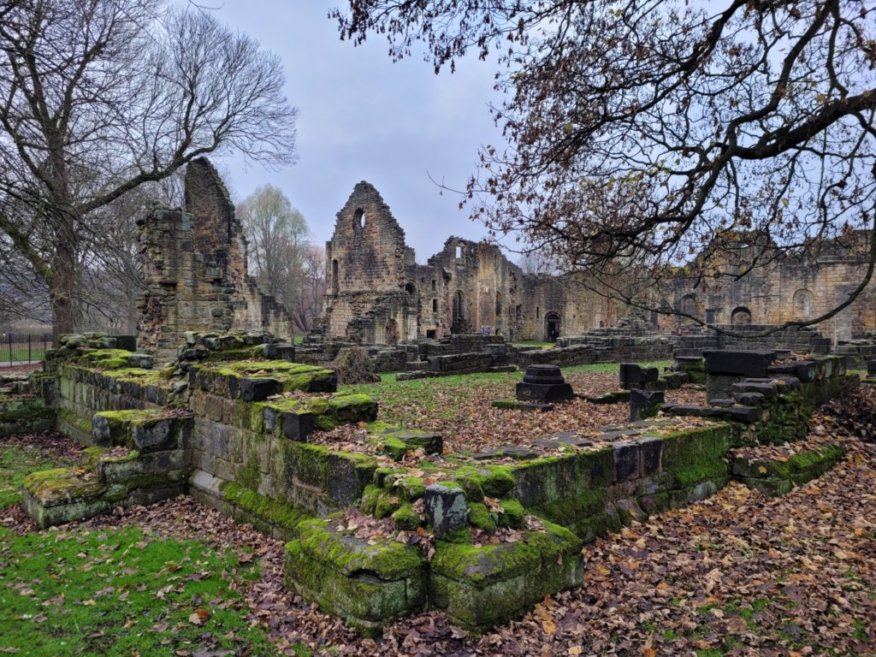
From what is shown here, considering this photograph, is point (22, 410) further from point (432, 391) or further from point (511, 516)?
point (511, 516)

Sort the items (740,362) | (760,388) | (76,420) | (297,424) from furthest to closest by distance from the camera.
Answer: (76,420)
(740,362)
(760,388)
(297,424)

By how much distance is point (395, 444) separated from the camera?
202 inches

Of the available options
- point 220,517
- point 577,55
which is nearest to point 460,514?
point 220,517

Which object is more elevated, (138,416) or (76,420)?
(138,416)

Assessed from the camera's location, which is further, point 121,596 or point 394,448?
point 394,448

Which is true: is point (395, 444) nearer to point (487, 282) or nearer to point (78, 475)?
point (78, 475)

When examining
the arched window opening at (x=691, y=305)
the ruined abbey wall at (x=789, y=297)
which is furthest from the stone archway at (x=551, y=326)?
the arched window opening at (x=691, y=305)

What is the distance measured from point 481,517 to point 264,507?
2658 mm

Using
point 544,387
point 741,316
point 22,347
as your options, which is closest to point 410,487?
point 544,387

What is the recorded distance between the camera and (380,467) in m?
4.67

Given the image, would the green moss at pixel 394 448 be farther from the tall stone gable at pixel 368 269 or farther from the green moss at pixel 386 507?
the tall stone gable at pixel 368 269

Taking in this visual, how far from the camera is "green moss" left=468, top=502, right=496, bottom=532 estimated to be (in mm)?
4070

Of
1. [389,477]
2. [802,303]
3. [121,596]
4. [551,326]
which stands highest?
[802,303]

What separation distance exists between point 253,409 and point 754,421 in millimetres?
6133
